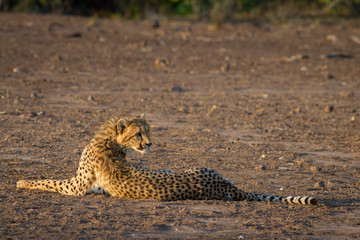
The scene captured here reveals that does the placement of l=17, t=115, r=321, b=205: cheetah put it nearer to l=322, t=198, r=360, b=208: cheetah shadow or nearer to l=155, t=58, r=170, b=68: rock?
l=322, t=198, r=360, b=208: cheetah shadow

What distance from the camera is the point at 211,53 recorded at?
14.9m

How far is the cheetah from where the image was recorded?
5.25 metres

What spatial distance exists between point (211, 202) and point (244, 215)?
43 centimetres

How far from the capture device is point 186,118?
29.7 ft

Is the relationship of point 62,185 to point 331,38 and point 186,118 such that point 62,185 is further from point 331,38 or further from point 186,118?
point 331,38

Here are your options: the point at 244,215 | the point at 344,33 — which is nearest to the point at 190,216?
the point at 244,215

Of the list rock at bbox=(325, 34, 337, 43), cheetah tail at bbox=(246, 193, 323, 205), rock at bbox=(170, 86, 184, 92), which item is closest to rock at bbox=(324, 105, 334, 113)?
rock at bbox=(170, 86, 184, 92)

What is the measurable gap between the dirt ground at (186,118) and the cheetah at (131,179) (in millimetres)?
110

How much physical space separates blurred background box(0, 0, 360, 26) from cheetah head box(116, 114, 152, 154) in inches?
525

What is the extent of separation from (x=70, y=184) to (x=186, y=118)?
363cm

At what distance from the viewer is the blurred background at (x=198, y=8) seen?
1922 cm

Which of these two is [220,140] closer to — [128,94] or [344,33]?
[128,94]

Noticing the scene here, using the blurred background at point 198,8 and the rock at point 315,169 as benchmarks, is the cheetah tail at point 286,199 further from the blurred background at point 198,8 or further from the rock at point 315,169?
the blurred background at point 198,8

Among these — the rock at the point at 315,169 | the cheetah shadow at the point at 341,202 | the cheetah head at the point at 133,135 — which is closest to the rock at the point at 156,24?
the rock at the point at 315,169
